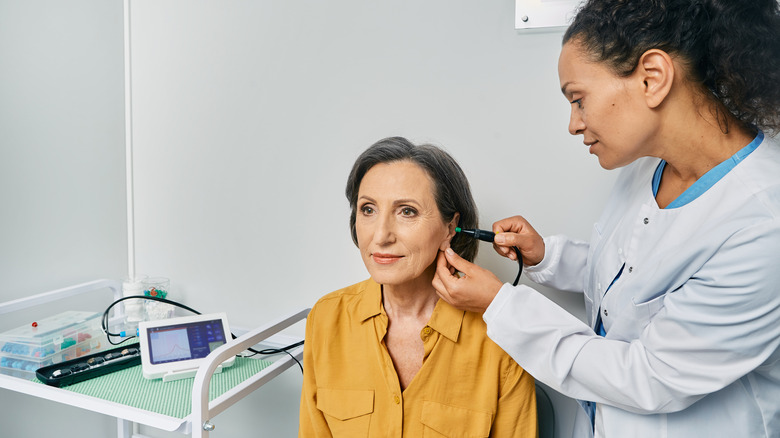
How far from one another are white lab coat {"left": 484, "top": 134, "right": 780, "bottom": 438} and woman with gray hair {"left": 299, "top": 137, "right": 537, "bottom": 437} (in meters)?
0.21

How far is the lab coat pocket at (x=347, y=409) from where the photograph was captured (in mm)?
1220

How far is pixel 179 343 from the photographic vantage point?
4.92 feet

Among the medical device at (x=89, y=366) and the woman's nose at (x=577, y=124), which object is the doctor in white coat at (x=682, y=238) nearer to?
the woman's nose at (x=577, y=124)

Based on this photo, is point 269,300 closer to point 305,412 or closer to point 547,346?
point 305,412

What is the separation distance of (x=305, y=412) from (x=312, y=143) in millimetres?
821

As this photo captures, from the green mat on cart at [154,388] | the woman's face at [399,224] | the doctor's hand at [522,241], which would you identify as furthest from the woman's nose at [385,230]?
the green mat on cart at [154,388]

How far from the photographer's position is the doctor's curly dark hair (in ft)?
2.88

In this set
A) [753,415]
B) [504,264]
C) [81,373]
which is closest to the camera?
[753,415]

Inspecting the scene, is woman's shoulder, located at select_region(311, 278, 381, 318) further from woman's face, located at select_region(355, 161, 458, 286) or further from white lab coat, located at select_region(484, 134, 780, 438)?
white lab coat, located at select_region(484, 134, 780, 438)

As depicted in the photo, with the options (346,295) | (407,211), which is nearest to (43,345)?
(346,295)

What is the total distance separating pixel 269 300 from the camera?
1.82m

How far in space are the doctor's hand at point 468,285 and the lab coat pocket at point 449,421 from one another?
0.25m

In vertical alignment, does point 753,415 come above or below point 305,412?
above

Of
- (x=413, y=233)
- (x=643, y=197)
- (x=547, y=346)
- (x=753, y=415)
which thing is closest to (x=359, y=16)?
(x=413, y=233)
